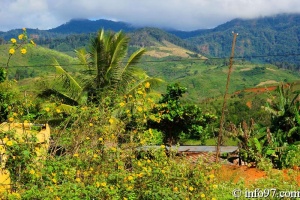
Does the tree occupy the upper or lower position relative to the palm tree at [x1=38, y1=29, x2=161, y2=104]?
lower

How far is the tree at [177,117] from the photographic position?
15.1 metres

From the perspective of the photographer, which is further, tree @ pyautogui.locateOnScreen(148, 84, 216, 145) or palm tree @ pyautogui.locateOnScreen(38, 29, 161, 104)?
tree @ pyautogui.locateOnScreen(148, 84, 216, 145)

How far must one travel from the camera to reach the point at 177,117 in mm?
15430

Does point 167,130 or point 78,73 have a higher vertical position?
point 78,73

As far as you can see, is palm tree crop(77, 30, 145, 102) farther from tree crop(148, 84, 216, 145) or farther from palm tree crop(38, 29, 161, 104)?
tree crop(148, 84, 216, 145)

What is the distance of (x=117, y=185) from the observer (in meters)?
4.90

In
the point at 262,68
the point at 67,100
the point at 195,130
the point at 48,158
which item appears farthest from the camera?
the point at 262,68

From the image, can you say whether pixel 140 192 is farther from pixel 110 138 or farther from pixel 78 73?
pixel 78 73

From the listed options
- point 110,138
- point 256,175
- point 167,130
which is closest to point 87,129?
point 110,138

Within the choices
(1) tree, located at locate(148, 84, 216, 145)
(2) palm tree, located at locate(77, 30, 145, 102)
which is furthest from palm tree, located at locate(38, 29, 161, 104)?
(1) tree, located at locate(148, 84, 216, 145)

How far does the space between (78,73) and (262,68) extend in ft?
527

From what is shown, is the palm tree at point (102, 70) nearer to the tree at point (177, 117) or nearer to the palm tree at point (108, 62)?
the palm tree at point (108, 62)

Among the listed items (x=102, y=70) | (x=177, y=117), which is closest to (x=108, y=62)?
(x=102, y=70)

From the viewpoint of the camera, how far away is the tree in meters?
15.1
